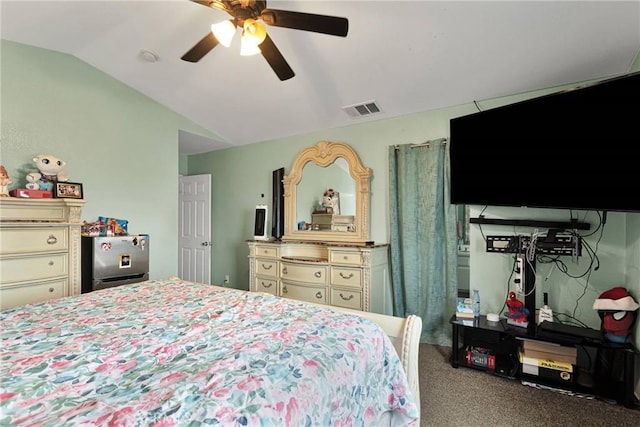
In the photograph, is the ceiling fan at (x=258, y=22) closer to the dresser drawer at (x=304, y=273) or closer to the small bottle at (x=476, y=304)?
the dresser drawer at (x=304, y=273)

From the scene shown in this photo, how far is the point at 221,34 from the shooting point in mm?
1829

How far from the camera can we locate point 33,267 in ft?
8.23

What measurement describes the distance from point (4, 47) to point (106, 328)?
313 cm

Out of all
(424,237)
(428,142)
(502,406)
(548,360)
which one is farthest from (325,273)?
(548,360)

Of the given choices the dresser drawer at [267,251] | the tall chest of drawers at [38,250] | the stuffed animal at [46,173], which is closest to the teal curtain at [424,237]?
the dresser drawer at [267,251]

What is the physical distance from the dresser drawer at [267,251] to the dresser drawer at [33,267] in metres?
1.84

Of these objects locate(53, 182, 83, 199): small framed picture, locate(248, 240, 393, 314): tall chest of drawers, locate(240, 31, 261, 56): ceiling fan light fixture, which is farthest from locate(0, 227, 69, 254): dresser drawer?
locate(240, 31, 261, 56): ceiling fan light fixture

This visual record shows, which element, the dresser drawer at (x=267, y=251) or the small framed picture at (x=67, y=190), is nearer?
the small framed picture at (x=67, y=190)

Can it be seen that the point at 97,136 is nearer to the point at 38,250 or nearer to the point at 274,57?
the point at 38,250

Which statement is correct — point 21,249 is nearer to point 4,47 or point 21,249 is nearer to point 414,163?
point 4,47

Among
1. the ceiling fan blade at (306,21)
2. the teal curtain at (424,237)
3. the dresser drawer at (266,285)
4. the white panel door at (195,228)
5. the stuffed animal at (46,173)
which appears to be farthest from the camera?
the white panel door at (195,228)

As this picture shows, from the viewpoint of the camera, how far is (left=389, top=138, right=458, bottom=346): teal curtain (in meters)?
3.12

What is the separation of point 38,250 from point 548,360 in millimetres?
4048

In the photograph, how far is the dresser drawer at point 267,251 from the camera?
147 inches
